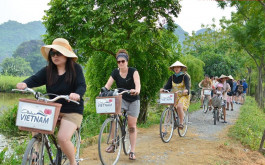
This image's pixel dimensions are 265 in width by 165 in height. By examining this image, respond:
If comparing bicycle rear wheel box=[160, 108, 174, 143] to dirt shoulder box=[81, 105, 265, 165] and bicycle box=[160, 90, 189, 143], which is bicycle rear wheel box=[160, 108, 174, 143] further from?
dirt shoulder box=[81, 105, 265, 165]

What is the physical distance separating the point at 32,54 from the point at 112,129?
388 ft

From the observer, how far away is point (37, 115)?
293 centimetres

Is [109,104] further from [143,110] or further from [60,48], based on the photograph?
[143,110]

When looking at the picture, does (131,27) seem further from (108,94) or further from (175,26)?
(108,94)

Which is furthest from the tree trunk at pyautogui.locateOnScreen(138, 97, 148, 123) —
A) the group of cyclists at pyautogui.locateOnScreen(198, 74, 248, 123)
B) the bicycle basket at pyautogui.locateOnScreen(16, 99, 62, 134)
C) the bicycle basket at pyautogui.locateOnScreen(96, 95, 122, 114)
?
the bicycle basket at pyautogui.locateOnScreen(16, 99, 62, 134)

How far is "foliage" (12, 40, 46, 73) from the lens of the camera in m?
112

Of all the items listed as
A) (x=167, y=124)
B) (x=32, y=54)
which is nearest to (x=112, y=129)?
(x=167, y=124)

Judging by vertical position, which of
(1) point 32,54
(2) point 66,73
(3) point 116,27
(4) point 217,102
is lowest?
(4) point 217,102

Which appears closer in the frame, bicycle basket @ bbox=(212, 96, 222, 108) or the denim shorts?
the denim shorts

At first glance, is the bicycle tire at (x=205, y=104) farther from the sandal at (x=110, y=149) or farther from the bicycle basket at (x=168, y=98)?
the sandal at (x=110, y=149)

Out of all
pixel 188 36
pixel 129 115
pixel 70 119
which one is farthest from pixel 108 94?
pixel 188 36

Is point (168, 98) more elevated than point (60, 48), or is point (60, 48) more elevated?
point (60, 48)

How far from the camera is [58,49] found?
349 cm

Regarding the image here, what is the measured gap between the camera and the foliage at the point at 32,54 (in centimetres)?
11188
